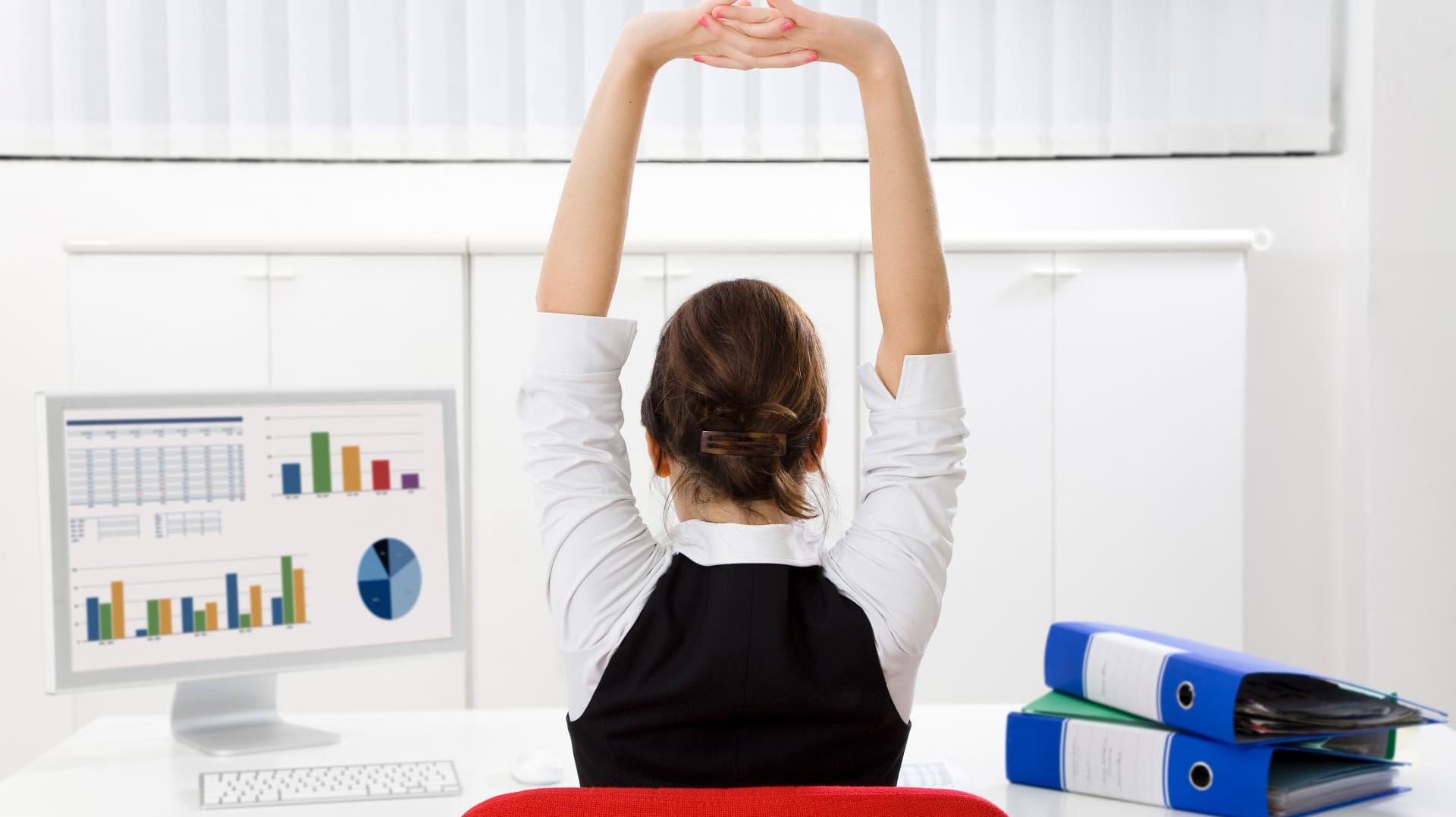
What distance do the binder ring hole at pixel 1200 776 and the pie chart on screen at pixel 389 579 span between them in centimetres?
111

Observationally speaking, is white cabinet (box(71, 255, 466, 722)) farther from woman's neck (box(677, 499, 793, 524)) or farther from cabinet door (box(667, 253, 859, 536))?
woman's neck (box(677, 499, 793, 524))

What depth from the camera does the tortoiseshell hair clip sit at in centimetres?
101

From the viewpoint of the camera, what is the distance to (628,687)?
953 millimetres

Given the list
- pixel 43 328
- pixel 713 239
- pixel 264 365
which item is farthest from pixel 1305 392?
pixel 43 328

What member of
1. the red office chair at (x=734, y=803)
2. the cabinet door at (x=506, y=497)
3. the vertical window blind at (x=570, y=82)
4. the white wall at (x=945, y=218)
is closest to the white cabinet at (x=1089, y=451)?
the white wall at (x=945, y=218)

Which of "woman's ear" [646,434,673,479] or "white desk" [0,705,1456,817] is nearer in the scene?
"woman's ear" [646,434,673,479]

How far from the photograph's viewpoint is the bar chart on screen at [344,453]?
1.73 m

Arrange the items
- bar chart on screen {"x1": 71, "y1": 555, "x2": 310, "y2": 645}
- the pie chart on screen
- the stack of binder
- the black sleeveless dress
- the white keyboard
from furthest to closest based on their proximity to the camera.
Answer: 1. the pie chart on screen
2. bar chart on screen {"x1": 71, "y1": 555, "x2": 310, "y2": 645}
3. the white keyboard
4. the stack of binder
5. the black sleeveless dress

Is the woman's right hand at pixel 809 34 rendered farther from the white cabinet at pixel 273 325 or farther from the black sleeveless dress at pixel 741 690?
the white cabinet at pixel 273 325

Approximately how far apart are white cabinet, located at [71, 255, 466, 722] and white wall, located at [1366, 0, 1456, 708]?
8.39 ft

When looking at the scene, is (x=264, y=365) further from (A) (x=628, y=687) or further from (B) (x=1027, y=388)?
(A) (x=628, y=687)

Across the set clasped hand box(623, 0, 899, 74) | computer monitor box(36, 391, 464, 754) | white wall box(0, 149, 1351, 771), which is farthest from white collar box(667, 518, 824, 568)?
white wall box(0, 149, 1351, 771)

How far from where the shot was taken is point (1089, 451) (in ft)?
10.0

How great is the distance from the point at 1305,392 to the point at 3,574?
388cm
